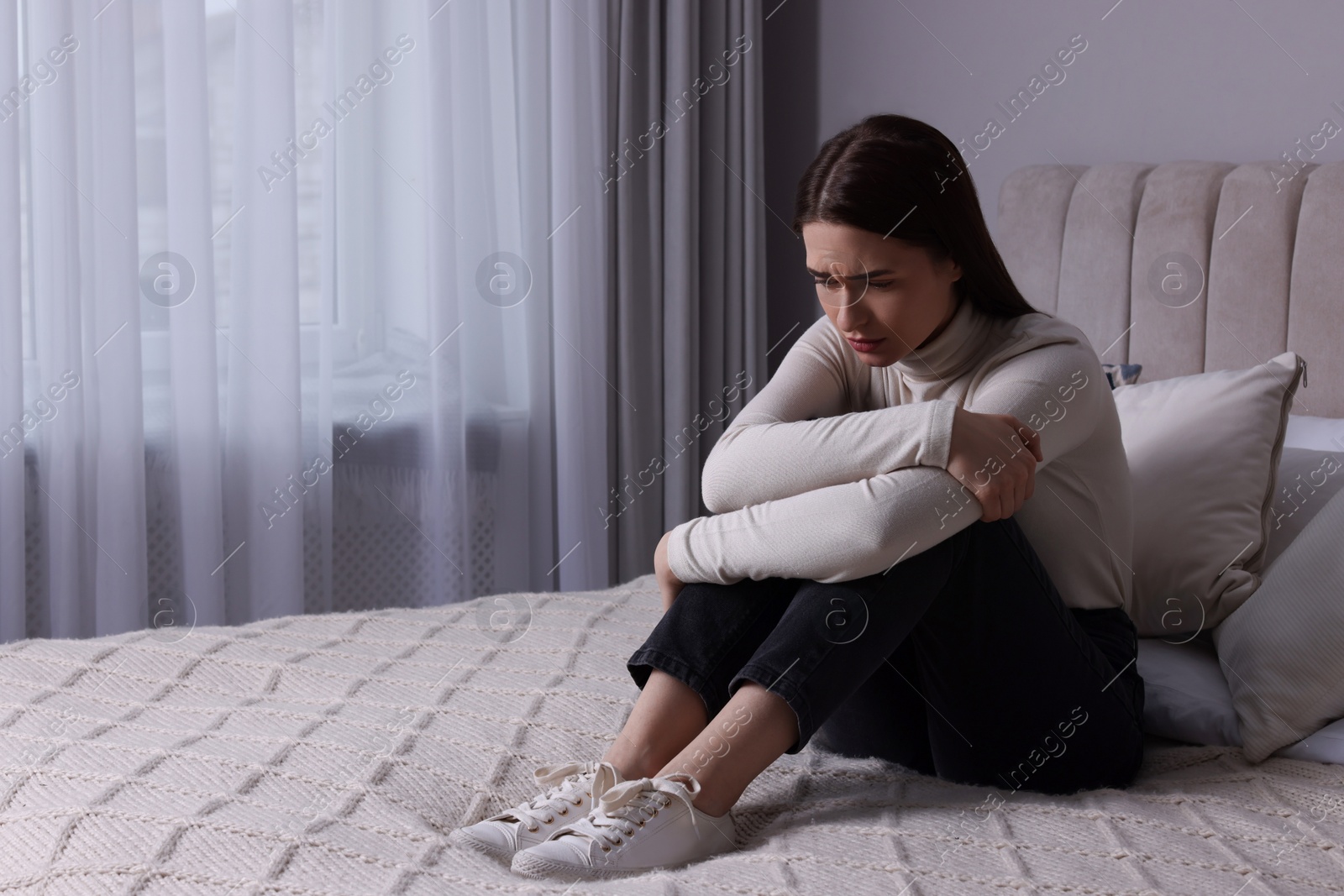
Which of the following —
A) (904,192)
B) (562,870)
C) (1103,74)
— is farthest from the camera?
(1103,74)

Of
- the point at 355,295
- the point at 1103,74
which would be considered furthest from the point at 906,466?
the point at 355,295

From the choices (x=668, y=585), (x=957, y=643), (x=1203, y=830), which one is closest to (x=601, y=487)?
(x=668, y=585)

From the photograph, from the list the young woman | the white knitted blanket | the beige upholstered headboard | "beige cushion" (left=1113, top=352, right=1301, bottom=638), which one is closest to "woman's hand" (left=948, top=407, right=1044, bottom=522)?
the young woman

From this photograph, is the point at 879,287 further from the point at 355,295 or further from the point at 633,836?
the point at 355,295

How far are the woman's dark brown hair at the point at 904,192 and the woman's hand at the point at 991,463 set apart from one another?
23cm

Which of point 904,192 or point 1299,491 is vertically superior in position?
point 904,192

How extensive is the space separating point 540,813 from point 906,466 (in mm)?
470

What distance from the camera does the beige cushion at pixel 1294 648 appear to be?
1118mm

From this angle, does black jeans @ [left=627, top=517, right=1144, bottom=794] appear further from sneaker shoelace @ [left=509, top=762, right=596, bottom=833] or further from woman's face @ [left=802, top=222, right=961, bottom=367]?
woman's face @ [left=802, top=222, right=961, bottom=367]

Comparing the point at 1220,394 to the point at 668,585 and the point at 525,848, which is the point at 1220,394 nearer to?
the point at 668,585

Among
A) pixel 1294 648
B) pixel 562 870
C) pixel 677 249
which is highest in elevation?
pixel 677 249

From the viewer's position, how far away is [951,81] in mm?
2449

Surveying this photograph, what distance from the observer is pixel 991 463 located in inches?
41.4

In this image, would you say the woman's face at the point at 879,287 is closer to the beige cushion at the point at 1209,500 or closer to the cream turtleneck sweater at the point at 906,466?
the cream turtleneck sweater at the point at 906,466
